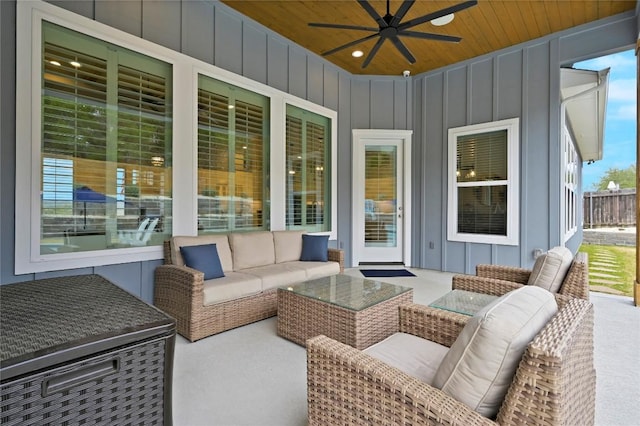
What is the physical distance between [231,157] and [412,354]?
3.33 m

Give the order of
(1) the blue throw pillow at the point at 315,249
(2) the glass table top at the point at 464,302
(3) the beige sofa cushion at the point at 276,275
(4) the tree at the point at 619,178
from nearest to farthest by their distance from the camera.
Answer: (2) the glass table top at the point at 464,302 → (3) the beige sofa cushion at the point at 276,275 → (1) the blue throw pillow at the point at 315,249 → (4) the tree at the point at 619,178

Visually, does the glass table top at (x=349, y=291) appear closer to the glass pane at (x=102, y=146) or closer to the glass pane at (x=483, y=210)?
the glass pane at (x=102, y=146)

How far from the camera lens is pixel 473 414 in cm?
90

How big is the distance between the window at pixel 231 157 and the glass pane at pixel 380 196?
234cm

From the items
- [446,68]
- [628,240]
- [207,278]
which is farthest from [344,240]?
[628,240]

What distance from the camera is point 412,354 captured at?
5.07 ft

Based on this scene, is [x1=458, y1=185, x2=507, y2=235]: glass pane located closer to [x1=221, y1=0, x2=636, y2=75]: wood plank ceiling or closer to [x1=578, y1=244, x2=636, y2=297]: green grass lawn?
[x1=578, y1=244, x2=636, y2=297]: green grass lawn

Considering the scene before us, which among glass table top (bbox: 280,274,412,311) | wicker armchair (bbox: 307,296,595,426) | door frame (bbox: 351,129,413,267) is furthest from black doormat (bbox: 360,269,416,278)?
wicker armchair (bbox: 307,296,595,426)

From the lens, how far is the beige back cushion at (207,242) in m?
3.17

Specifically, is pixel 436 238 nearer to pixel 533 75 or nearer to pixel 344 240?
pixel 344 240

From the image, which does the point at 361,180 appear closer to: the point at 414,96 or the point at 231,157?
the point at 414,96

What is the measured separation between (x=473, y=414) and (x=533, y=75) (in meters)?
5.43

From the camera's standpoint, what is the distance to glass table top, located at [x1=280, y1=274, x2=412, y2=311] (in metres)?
2.42

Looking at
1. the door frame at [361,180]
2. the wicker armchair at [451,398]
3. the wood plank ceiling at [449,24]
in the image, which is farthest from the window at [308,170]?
the wicker armchair at [451,398]
